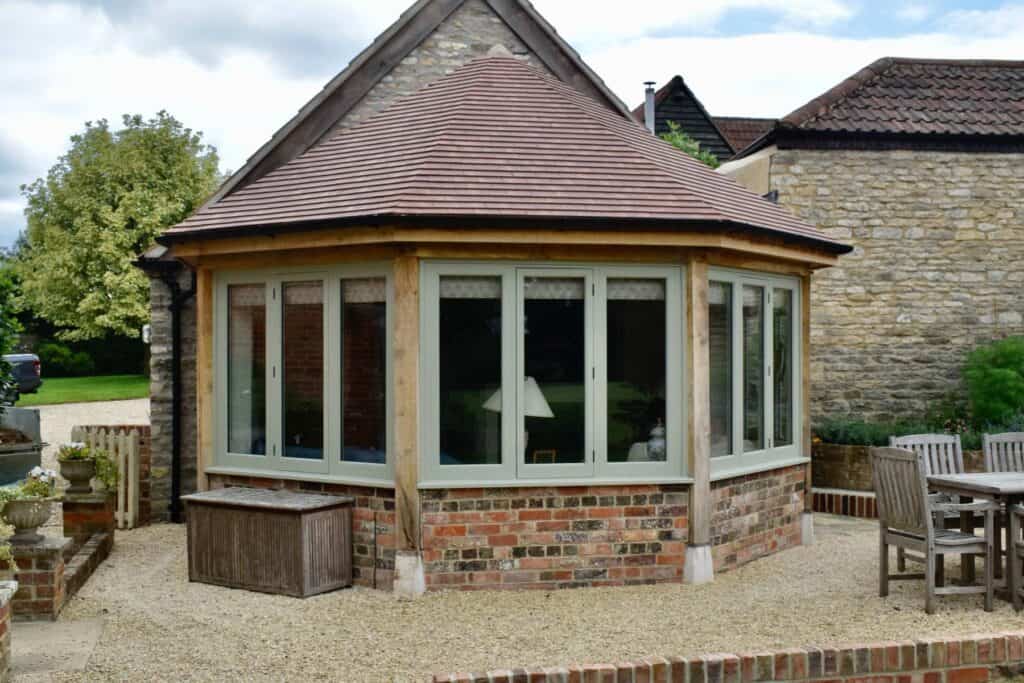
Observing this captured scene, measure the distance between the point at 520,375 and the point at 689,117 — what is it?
21383 millimetres

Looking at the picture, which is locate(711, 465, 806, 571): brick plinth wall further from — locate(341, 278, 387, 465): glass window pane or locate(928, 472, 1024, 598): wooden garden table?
locate(341, 278, 387, 465): glass window pane

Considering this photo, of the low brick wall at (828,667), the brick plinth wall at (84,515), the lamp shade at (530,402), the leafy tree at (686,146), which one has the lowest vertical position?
the low brick wall at (828,667)

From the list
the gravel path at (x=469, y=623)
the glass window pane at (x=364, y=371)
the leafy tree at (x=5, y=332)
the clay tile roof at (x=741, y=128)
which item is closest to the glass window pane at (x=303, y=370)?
the glass window pane at (x=364, y=371)

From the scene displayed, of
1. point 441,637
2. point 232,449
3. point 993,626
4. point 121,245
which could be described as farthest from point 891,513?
point 121,245

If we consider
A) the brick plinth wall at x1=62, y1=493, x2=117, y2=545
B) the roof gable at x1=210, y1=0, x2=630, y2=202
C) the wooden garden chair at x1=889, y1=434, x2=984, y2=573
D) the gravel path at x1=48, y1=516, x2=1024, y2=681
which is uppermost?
the roof gable at x1=210, y1=0, x2=630, y2=202

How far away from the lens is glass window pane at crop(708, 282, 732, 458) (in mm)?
9367

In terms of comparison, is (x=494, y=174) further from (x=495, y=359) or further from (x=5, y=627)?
(x=5, y=627)

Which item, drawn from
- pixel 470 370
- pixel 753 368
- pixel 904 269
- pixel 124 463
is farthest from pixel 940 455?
pixel 124 463

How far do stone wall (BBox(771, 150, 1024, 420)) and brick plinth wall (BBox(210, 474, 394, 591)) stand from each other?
7855 mm

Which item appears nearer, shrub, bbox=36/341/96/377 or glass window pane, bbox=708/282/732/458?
glass window pane, bbox=708/282/732/458

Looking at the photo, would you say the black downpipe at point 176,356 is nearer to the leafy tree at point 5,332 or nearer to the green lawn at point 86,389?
the leafy tree at point 5,332

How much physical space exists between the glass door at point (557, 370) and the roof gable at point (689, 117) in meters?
20.6

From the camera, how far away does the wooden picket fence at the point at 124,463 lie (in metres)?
11.7

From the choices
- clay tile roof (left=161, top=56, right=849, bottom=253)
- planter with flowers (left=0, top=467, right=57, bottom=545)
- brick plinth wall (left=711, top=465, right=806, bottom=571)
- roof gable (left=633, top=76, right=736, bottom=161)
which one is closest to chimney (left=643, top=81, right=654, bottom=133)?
clay tile roof (left=161, top=56, right=849, bottom=253)
